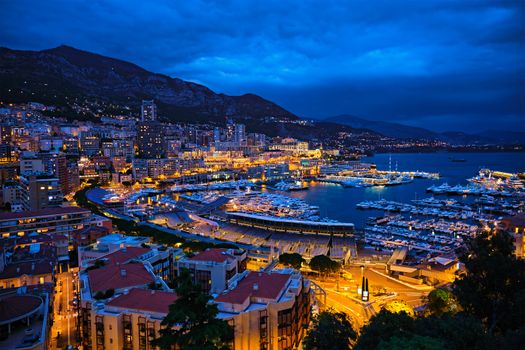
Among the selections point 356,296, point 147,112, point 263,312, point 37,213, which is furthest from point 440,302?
point 147,112

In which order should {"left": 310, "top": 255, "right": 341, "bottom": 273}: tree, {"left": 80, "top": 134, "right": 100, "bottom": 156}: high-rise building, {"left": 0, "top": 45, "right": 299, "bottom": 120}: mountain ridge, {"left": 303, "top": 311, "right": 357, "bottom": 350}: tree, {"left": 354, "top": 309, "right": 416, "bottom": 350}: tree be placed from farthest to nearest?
{"left": 0, "top": 45, "right": 299, "bottom": 120}: mountain ridge
{"left": 80, "top": 134, "right": 100, "bottom": 156}: high-rise building
{"left": 310, "top": 255, "right": 341, "bottom": 273}: tree
{"left": 303, "top": 311, "right": 357, "bottom": 350}: tree
{"left": 354, "top": 309, "right": 416, "bottom": 350}: tree

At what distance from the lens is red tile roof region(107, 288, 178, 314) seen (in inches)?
305

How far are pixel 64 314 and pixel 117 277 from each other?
2520mm

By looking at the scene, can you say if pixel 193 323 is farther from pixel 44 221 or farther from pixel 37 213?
pixel 37 213

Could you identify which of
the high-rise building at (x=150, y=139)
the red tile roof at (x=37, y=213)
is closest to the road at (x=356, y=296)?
the red tile roof at (x=37, y=213)

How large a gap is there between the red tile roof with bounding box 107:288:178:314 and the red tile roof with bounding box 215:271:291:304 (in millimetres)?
1024

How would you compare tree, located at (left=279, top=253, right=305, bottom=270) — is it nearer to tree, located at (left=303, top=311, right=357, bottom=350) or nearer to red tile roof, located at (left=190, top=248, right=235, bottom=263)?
red tile roof, located at (left=190, top=248, right=235, bottom=263)

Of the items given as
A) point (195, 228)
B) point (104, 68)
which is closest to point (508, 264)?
point (195, 228)

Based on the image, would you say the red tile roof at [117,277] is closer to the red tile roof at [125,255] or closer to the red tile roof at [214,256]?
the red tile roof at [125,255]

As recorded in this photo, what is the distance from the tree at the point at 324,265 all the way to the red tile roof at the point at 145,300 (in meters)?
6.17

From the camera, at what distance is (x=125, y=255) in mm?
11492

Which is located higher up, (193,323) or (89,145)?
(89,145)

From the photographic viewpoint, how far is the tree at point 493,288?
7148 millimetres

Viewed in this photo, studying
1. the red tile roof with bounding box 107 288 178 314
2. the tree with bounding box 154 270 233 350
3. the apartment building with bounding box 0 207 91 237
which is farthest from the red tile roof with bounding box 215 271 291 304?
the apartment building with bounding box 0 207 91 237
